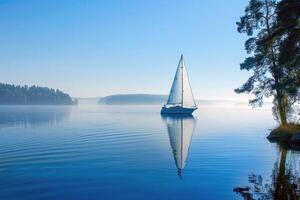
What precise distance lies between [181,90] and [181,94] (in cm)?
145

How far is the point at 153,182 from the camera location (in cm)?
1819

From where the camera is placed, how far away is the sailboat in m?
106

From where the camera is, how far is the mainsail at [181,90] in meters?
106

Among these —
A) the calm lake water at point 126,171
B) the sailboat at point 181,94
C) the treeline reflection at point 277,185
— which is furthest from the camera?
the sailboat at point 181,94

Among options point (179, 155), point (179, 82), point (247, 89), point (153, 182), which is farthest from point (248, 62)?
point (179, 82)

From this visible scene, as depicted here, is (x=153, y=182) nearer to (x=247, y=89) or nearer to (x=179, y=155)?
(x=179, y=155)

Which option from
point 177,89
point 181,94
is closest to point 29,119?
point 177,89

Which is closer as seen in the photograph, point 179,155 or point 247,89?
point 179,155

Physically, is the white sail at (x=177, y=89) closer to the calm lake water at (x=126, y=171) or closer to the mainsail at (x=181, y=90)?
the mainsail at (x=181, y=90)

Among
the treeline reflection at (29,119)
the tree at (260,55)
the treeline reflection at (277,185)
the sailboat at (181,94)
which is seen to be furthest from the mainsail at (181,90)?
the treeline reflection at (277,185)

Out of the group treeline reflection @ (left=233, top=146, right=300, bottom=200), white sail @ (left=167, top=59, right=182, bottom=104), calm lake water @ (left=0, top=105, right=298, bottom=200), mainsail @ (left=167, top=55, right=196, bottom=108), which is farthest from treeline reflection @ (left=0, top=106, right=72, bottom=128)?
treeline reflection @ (left=233, top=146, right=300, bottom=200)

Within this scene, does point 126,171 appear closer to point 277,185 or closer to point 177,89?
point 277,185

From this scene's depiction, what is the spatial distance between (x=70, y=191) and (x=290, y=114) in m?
34.3

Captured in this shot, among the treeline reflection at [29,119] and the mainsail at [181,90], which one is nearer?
the treeline reflection at [29,119]
